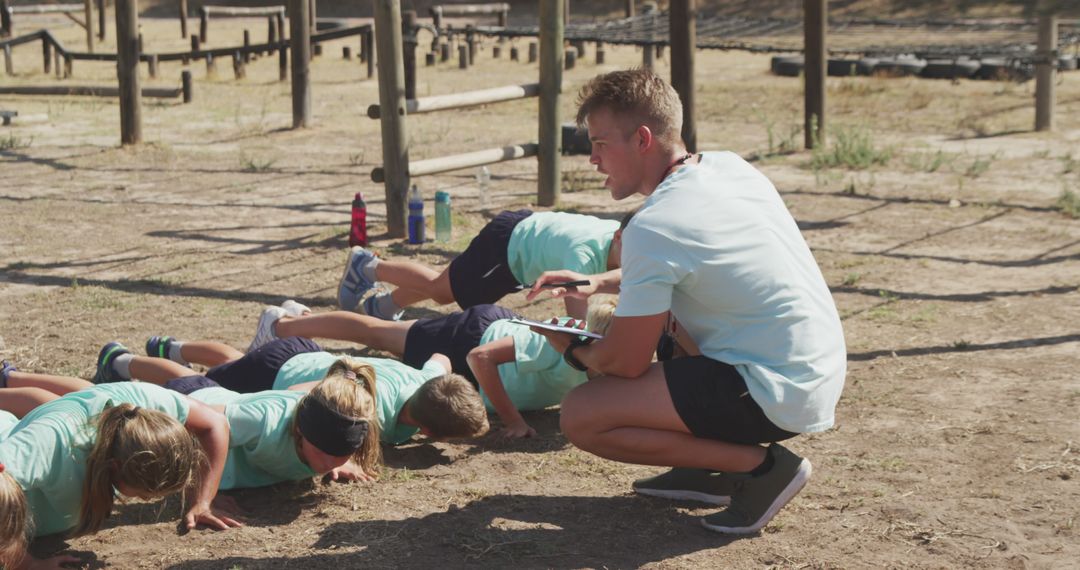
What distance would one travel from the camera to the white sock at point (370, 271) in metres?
5.82

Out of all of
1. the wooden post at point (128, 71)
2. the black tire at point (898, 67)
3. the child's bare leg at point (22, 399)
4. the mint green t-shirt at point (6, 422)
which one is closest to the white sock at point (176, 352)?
the child's bare leg at point (22, 399)

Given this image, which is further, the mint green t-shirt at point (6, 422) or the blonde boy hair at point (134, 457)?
the mint green t-shirt at point (6, 422)

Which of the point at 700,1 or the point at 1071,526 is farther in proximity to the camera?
the point at 700,1

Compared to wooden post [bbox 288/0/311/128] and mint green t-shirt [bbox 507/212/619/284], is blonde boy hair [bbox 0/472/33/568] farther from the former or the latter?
wooden post [bbox 288/0/311/128]

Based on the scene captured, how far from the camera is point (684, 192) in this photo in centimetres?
327

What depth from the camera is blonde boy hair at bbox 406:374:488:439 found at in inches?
156

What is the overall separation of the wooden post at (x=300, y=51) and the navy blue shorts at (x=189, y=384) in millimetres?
8341

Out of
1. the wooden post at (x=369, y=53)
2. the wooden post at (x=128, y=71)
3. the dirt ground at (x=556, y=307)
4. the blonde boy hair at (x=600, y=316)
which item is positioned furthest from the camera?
the wooden post at (x=369, y=53)

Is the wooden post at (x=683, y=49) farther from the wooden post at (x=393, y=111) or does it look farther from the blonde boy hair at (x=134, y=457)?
the blonde boy hair at (x=134, y=457)

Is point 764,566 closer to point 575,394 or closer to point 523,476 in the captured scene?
point 575,394

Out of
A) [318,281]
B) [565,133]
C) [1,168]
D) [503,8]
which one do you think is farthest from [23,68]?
[318,281]

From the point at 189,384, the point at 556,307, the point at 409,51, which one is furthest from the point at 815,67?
the point at 189,384

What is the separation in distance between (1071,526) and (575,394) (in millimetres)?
1439

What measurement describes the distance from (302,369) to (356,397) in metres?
0.75
